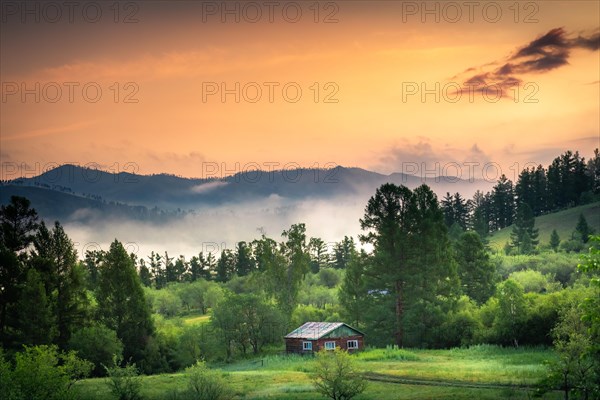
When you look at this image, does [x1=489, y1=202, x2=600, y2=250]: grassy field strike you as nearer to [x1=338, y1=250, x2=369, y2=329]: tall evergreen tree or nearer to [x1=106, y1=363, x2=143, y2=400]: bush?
[x1=338, y1=250, x2=369, y2=329]: tall evergreen tree

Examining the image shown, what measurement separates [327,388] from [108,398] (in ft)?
57.5

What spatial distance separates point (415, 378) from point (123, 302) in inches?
1569

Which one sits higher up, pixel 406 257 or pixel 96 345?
pixel 406 257

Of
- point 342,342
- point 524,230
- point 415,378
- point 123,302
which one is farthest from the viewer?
point 524,230

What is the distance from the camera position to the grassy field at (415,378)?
156ft

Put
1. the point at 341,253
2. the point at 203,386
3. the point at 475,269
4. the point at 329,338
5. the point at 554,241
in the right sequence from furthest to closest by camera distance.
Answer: the point at 341,253 → the point at 554,241 → the point at 475,269 → the point at 329,338 → the point at 203,386

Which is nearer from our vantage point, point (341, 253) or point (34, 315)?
point (34, 315)

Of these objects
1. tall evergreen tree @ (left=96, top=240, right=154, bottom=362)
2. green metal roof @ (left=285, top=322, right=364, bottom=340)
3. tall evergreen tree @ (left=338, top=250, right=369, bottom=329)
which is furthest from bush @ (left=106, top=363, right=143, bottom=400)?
tall evergreen tree @ (left=338, top=250, right=369, bottom=329)

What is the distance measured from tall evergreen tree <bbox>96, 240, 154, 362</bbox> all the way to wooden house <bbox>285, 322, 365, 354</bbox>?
18.5m

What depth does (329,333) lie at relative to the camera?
8312 cm

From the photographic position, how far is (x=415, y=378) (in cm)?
5516

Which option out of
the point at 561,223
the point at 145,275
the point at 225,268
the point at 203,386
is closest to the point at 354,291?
the point at 203,386

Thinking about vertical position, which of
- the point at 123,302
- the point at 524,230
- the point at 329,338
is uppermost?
the point at 524,230

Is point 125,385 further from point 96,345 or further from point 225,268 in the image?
point 225,268
